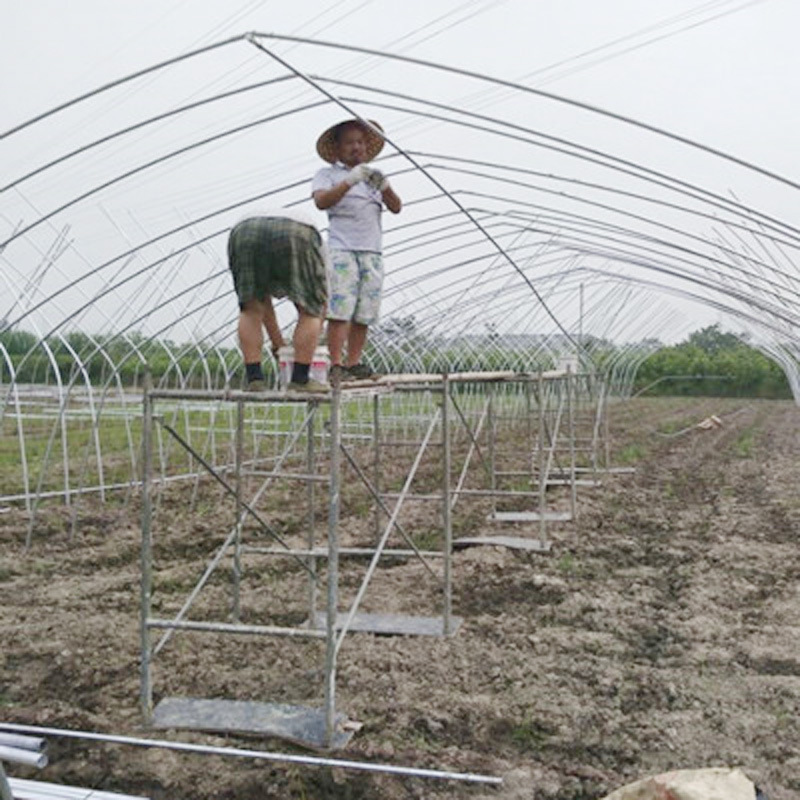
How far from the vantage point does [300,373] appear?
14.4 feet

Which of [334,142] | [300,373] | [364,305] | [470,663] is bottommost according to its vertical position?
[470,663]

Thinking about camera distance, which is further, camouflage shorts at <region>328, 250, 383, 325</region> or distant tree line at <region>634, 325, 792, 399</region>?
distant tree line at <region>634, 325, 792, 399</region>

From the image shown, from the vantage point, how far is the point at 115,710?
173 inches

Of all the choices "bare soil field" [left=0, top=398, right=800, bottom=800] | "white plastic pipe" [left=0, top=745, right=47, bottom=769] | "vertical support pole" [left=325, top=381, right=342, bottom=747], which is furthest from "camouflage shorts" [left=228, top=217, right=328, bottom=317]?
"white plastic pipe" [left=0, top=745, right=47, bottom=769]

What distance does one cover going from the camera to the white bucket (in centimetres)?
450

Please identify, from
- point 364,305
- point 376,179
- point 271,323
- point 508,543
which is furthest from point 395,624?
point 376,179

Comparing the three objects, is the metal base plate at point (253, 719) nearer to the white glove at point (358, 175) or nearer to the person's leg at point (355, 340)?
the person's leg at point (355, 340)

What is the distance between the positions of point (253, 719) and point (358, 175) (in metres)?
2.51

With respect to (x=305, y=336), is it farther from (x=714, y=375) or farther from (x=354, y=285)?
(x=714, y=375)

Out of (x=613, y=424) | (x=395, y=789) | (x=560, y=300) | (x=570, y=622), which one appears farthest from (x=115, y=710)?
(x=613, y=424)

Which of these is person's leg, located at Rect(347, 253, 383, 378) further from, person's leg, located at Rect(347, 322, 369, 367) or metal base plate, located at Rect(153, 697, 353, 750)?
metal base plate, located at Rect(153, 697, 353, 750)

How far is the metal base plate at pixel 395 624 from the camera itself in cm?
560

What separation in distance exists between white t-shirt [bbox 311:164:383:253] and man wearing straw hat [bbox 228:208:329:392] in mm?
377

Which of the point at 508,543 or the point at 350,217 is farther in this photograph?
the point at 508,543
